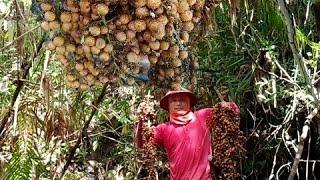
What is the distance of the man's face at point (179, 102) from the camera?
3.06 metres

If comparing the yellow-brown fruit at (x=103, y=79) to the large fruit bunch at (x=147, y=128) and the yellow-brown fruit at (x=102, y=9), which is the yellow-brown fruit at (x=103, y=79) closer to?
the yellow-brown fruit at (x=102, y=9)

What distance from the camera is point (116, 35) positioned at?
1.17 metres

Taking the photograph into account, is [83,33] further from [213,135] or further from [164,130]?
[164,130]

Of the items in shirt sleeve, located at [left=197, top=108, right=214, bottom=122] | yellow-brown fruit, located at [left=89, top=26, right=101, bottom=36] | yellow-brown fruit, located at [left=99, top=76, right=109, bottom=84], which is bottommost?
shirt sleeve, located at [left=197, top=108, right=214, bottom=122]

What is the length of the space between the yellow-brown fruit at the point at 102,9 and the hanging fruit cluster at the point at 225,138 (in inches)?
59.4

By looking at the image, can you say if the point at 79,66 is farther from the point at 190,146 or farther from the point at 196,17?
the point at 190,146

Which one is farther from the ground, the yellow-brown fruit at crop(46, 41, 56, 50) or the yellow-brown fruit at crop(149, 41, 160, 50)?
the yellow-brown fruit at crop(46, 41, 56, 50)

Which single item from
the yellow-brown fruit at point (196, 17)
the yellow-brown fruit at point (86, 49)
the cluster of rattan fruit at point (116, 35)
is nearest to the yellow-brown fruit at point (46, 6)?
the cluster of rattan fruit at point (116, 35)

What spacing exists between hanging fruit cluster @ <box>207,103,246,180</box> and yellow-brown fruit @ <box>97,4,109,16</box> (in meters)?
1.51

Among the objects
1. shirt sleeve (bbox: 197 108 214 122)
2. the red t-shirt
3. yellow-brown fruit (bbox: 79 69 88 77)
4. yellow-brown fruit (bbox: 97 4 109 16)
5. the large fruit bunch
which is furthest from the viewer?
the red t-shirt

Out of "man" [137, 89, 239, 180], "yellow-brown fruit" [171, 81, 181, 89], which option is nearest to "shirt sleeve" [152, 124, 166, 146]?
"man" [137, 89, 239, 180]

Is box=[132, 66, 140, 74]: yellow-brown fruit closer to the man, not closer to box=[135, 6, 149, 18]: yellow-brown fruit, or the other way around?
box=[135, 6, 149, 18]: yellow-brown fruit

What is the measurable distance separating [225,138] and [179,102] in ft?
1.32

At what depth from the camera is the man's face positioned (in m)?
3.06
